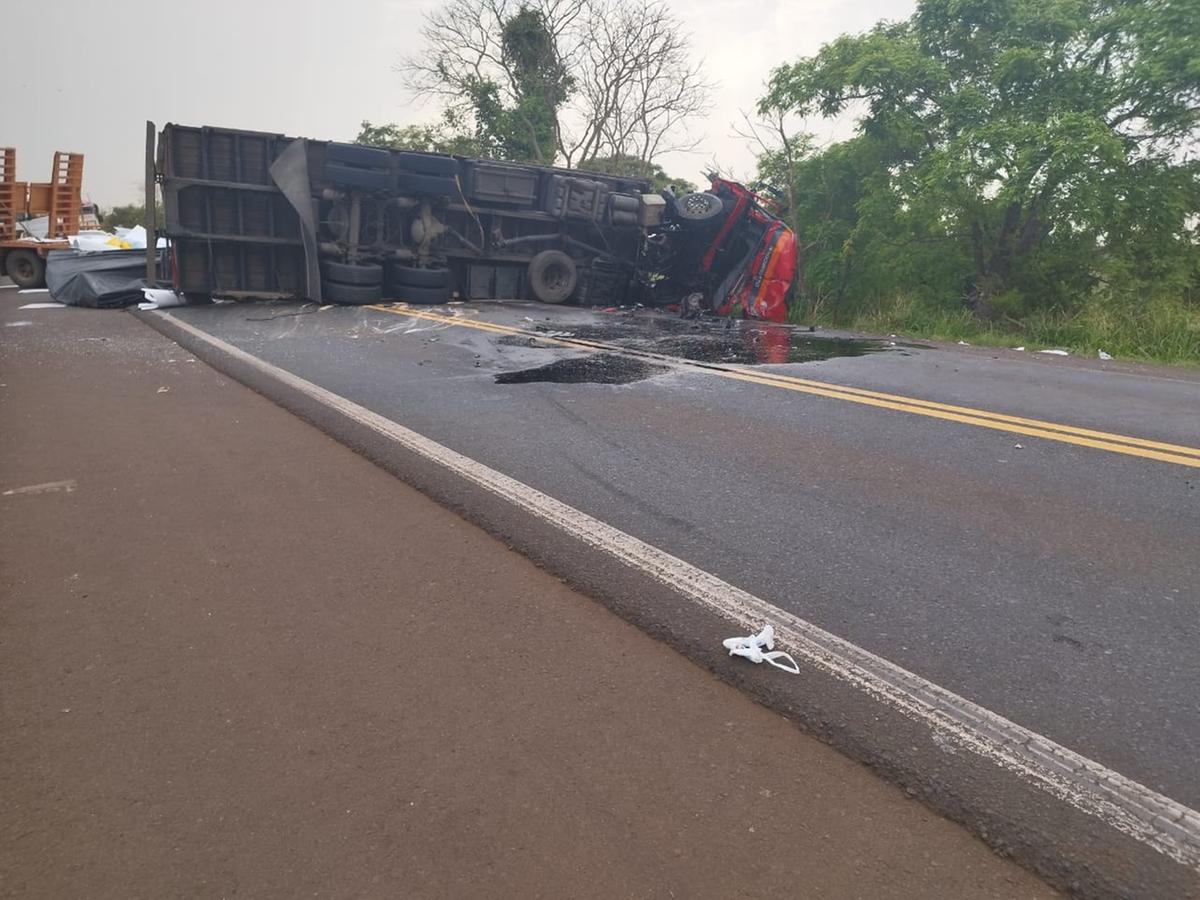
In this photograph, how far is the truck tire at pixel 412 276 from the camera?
1369cm

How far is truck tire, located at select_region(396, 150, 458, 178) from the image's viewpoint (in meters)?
13.2

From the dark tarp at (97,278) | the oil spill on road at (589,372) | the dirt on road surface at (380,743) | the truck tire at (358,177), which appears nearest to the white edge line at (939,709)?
the dirt on road surface at (380,743)

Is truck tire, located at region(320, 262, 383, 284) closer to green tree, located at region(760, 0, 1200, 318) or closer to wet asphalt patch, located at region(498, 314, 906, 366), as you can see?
wet asphalt patch, located at region(498, 314, 906, 366)

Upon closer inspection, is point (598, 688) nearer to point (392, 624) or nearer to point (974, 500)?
point (392, 624)

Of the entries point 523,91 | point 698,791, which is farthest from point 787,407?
point 523,91

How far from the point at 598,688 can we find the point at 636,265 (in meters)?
13.8

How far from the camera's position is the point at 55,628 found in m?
2.46

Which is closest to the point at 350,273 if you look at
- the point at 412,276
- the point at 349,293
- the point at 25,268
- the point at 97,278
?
the point at 349,293

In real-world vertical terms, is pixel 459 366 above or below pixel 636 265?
below

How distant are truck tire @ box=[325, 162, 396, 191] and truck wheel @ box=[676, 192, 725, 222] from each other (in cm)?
494

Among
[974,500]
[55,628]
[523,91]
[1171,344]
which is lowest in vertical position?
[55,628]

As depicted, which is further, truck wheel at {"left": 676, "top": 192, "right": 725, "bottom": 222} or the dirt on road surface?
truck wheel at {"left": 676, "top": 192, "right": 725, "bottom": 222}

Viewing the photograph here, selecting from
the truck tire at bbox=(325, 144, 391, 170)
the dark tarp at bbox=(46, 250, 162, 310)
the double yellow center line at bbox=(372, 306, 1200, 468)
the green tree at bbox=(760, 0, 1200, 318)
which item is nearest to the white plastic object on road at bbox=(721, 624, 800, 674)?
the double yellow center line at bbox=(372, 306, 1200, 468)

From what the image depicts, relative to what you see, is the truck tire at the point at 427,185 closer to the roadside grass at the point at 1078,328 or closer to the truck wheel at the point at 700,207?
the truck wheel at the point at 700,207
